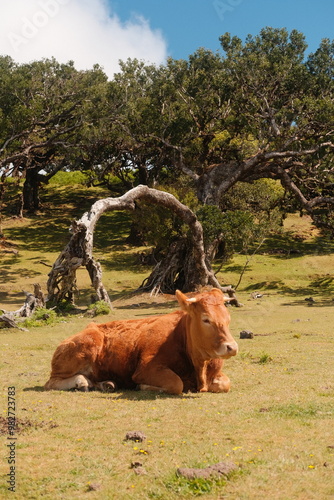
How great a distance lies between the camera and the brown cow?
28.1 feet

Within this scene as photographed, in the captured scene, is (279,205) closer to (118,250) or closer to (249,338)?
(118,250)

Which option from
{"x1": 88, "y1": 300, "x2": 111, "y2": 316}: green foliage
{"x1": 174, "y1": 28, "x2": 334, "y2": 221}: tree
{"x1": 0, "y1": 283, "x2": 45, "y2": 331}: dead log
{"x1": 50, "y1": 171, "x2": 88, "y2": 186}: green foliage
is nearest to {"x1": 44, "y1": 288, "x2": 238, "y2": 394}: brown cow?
{"x1": 0, "y1": 283, "x2": 45, "y2": 331}: dead log

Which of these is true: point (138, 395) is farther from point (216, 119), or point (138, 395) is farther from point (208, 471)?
point (216, 119)

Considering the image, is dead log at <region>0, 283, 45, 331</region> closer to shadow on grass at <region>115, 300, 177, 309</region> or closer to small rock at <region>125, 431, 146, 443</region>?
shadow on grass at <region>115, 300, 177, 309</region>

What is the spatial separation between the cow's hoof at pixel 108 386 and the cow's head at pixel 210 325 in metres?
1.43

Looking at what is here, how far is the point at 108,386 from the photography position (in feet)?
29.6

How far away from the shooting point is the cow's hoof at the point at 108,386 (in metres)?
8.99

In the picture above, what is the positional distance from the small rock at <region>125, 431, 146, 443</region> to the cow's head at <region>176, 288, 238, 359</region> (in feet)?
6.43

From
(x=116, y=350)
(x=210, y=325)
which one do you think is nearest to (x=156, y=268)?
(x=116, y=350)

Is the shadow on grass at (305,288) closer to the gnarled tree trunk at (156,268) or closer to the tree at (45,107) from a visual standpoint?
the gnarled tree trunk at (156,268)

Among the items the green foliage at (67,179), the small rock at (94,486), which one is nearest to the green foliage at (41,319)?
the small rock at (94,486)

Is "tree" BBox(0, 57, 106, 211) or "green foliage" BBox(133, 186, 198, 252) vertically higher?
"tree" BBox(0, 57, 106, 211)

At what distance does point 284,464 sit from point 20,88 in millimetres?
34966

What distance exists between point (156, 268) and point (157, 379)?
2060cm
